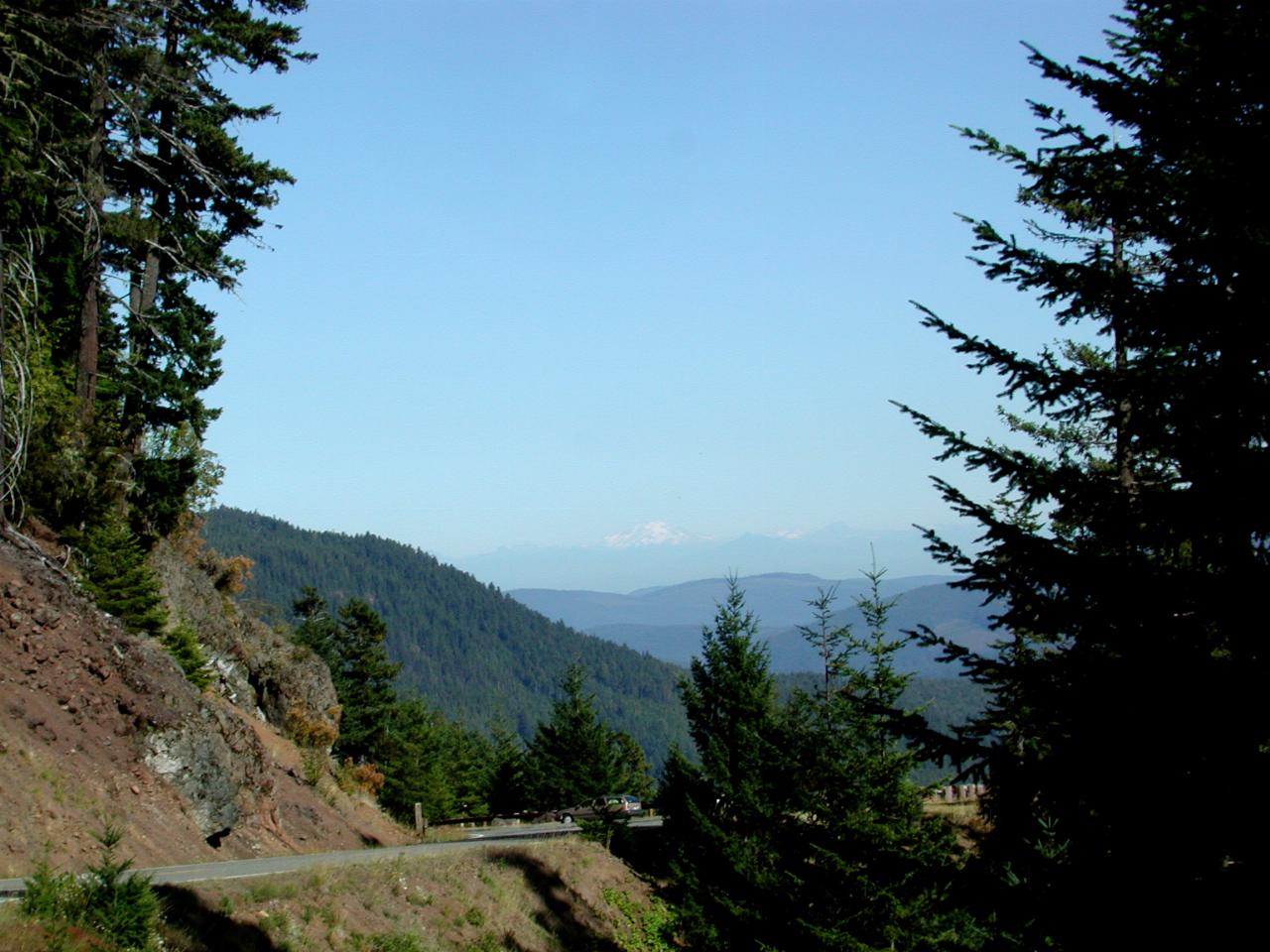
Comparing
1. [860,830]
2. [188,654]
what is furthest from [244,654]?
[860,830]

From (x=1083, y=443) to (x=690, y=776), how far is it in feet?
38.2

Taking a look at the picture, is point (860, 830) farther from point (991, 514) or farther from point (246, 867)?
point (991, 514)

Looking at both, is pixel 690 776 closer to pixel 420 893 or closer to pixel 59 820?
pixel 420 893

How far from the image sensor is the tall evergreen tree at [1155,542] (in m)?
5.83

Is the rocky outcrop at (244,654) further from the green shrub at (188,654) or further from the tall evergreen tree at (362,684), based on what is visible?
the tall evergreen tree at (362,684)

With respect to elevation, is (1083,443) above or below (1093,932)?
above

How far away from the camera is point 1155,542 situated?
252 inches

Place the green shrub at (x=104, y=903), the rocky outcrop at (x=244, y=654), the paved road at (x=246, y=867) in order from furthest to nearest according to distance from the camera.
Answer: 1. the rocky outcrop at (x=244, y=654)
2. the paved road at (x=246, y=867)
3. the green shrub at (x=104, y=903)

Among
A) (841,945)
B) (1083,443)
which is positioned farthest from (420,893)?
(1083,443)

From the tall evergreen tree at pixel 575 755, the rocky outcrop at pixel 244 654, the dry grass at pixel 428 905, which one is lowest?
the tall evergreen tree at pixel 575 755

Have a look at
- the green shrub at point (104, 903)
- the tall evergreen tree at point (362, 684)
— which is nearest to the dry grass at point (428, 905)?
the green shrub at point (104, 903)

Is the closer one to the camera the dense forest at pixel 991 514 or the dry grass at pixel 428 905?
the dense forest at pixel 991 514

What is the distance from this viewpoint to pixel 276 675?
38656mm

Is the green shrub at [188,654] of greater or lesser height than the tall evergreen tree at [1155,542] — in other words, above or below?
below
